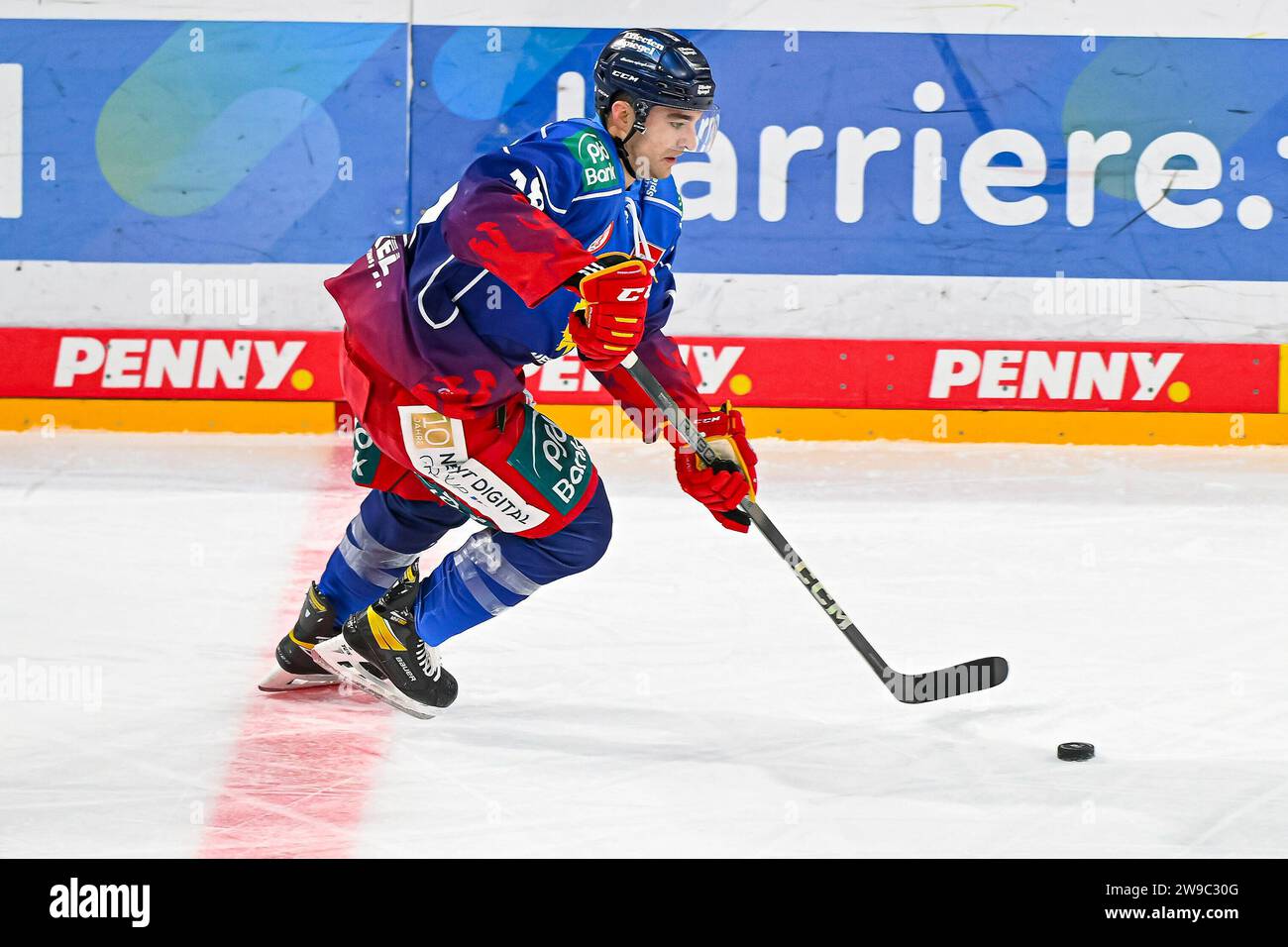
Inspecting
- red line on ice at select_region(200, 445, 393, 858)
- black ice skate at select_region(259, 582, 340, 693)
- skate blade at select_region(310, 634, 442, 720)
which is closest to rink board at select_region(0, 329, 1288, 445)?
red line on ice at select_region(200, 445, 393, 858)

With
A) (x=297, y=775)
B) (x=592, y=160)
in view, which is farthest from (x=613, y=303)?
(x=297, y=775)

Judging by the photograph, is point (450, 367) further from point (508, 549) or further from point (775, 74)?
point (775, 74)

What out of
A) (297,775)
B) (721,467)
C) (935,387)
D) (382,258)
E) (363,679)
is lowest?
(297,775)

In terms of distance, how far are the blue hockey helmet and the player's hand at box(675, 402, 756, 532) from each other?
1.70 ft

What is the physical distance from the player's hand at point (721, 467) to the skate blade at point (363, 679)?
0.61 metres

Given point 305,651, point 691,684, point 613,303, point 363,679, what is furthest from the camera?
point 691,684

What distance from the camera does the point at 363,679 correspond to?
9.77ft

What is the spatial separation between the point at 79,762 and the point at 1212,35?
4.55m

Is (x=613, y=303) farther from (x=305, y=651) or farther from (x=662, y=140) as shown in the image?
(x=305, y=651)

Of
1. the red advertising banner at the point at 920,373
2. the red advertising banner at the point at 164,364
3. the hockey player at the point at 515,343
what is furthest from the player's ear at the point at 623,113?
the red advertising banner at the point at 164,364

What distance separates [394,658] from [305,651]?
0.26 metres

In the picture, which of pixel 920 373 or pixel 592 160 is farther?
pixel 920 373

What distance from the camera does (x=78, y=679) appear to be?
3158 millimetres

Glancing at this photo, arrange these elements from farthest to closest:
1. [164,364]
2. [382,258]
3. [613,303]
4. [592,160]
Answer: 1. [164,364]
2. [382,258]
3. [592,160]
4. [613,303]
